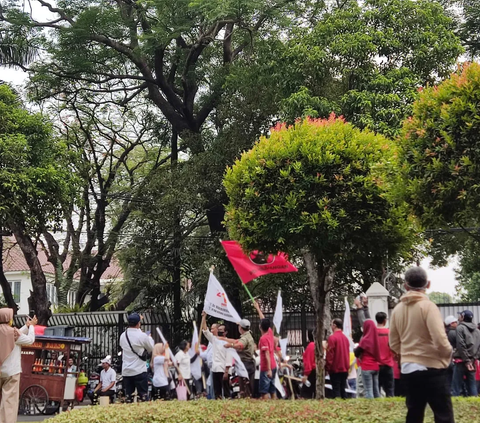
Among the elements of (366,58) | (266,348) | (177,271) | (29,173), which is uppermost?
(366,58)

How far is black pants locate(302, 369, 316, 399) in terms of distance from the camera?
541 inches

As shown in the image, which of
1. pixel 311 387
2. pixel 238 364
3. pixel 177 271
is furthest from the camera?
pixel 177 271

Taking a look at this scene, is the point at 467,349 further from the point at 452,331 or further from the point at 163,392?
the point at 163,392

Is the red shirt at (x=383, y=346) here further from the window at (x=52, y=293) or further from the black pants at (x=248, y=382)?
the window at (x=52, y=293)

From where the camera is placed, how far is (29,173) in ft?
62.4

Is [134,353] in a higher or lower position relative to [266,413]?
higher

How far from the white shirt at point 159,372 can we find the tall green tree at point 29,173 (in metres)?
6.41

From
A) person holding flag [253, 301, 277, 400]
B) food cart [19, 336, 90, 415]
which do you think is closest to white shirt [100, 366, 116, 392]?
food cart [19, 336, 90, 415]

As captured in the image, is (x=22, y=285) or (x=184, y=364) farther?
(x=22, y=285)

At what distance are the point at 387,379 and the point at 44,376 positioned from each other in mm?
6971

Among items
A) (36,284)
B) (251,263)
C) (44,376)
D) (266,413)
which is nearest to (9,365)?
(266,413)

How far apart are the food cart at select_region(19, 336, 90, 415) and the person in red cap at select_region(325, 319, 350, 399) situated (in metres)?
5.50

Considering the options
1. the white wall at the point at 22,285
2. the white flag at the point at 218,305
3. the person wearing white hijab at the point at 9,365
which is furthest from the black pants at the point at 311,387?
the white wall at the point at 22,285

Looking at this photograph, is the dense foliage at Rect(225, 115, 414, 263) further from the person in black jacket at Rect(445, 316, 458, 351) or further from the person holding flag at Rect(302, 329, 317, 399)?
the person holding flag at Rect(302, 329, 317, 399)
